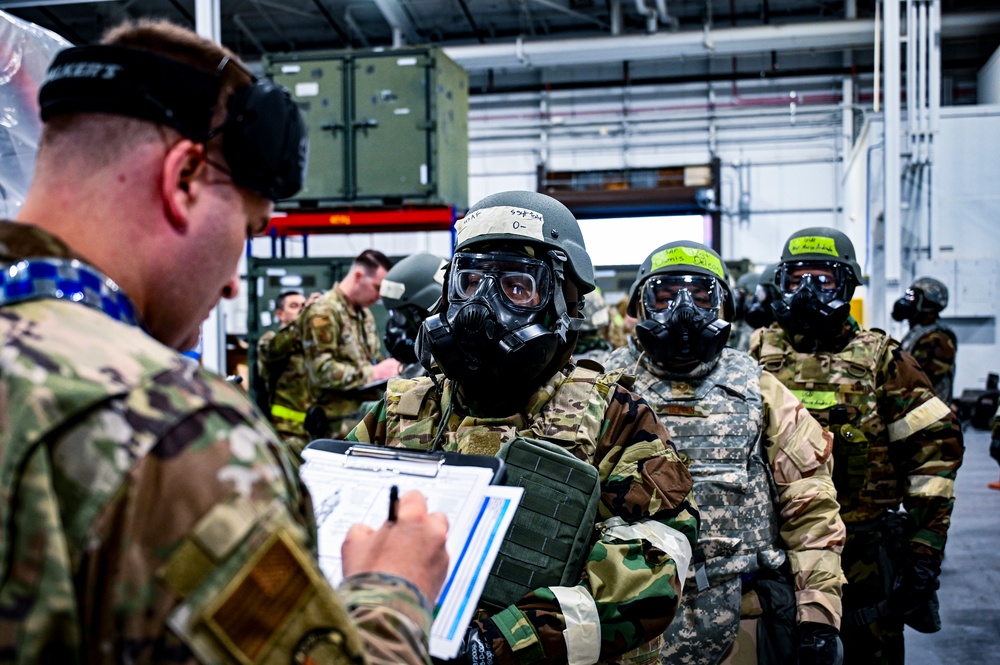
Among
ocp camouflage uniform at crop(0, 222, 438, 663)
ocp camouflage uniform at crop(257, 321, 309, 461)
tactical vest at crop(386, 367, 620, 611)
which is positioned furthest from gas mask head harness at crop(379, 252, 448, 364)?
ocp camouflage uniform at crop(0, 222, 438, 663)

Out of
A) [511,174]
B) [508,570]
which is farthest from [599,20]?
[508,570]

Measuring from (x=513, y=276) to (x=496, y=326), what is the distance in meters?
0.16

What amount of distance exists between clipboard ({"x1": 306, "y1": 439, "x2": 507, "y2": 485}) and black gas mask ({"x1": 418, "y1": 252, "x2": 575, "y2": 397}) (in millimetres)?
662

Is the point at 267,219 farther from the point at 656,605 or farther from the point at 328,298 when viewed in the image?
the point at 328,298

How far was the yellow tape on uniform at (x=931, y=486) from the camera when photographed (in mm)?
4156

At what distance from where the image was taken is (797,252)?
4656mm

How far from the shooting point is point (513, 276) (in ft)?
7.85

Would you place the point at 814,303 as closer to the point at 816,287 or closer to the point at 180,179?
the point at 816,287

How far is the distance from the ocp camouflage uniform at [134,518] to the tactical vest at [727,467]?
8.14 feet

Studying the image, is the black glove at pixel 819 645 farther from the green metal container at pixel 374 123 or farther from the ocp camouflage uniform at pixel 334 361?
the green metal container at pixel 374 123

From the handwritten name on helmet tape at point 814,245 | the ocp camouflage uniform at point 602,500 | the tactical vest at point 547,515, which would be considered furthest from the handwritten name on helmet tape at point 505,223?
the handwritten name on helmet tape at point 814,245

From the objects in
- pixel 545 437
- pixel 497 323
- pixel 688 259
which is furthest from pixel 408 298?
pixel 545 437

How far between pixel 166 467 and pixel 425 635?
16.3 inches

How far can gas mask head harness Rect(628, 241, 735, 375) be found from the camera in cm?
349
